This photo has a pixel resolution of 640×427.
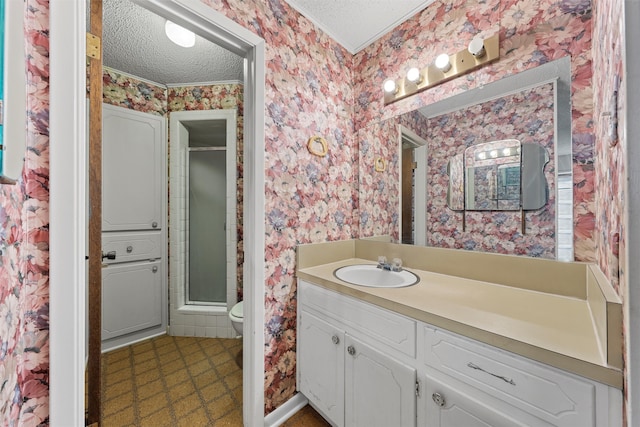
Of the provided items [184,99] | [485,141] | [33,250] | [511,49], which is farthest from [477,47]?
[184,99]

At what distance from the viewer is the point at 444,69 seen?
1.40 meters

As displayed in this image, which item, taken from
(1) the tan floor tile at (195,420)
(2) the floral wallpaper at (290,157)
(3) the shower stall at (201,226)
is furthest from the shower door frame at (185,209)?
(2) the floral wallpaper at (290,157)

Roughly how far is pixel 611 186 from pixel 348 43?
5.71ft

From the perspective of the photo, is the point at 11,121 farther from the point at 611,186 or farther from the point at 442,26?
the point at 442,26

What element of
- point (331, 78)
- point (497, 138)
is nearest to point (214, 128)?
point (331, 78)

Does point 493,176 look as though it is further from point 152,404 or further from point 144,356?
point 144,356

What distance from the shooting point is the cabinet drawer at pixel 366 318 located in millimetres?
980

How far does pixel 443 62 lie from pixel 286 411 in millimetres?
2180

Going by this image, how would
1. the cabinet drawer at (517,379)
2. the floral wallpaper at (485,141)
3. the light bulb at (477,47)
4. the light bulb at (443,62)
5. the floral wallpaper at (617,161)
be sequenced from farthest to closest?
the light bulb at (443,62), the light bulb at (477,47), the floral wallpaper at (485,141), the cabinet drawer at (517,379), the floral wallpaper at (617,161)

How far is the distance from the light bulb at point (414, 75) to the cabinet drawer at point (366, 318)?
1.33m

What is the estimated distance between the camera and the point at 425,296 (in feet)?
3.45

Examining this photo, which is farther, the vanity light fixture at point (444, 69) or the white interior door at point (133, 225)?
the white interior door at point (133, 225)

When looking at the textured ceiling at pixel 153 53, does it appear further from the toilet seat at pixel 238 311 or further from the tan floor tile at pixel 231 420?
the tan floor tile at pixel 231 420

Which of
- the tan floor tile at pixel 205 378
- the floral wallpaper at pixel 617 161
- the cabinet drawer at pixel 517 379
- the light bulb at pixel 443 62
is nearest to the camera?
the floral wallpaper at pixel 617 161
